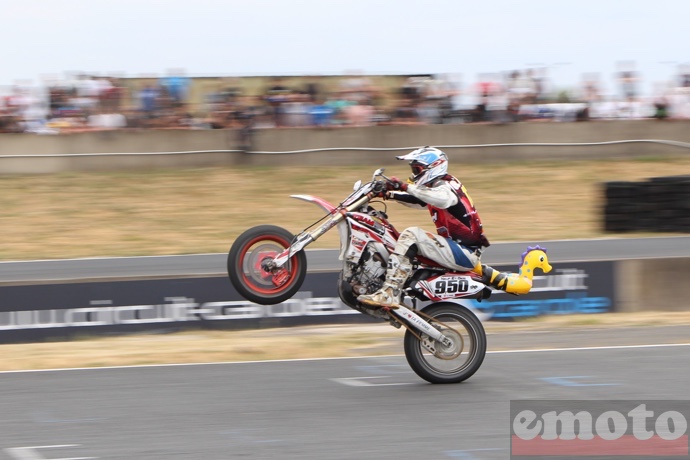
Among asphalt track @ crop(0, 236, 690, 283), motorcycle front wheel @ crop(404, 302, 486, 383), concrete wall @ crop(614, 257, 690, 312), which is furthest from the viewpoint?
asphalt track @ crop(0, 236, 690, 283)

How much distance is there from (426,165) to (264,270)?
143cm

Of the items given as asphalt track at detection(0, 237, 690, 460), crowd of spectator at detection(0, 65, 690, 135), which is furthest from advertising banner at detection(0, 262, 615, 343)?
crowd of spectator at detection(0, 65, 690, 135)

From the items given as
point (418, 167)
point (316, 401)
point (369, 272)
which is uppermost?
point (418, 167)

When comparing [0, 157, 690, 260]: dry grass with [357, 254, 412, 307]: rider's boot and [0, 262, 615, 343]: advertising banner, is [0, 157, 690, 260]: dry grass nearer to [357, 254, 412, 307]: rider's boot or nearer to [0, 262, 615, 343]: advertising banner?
[0, 262, 615, 343]: advertising banner

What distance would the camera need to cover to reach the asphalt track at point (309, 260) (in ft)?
40.3

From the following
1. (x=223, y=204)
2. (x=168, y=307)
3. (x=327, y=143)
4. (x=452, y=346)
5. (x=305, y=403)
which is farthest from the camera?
(x=327, y=143)

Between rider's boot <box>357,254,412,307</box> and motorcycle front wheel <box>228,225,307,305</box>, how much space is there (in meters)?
0.60

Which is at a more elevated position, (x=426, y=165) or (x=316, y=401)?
(x=426, y=165)

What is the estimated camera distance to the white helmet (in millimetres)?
6918

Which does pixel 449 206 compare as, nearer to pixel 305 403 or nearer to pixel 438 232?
pixel 438 232

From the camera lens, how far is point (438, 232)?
7168 mm

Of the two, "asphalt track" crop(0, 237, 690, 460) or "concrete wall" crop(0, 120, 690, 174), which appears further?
A: "concrete wall" crop(0, 120, 690, 174)

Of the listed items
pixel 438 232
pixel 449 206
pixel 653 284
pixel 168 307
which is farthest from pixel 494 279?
pixel 653 284

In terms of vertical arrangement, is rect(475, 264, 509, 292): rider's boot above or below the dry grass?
above
